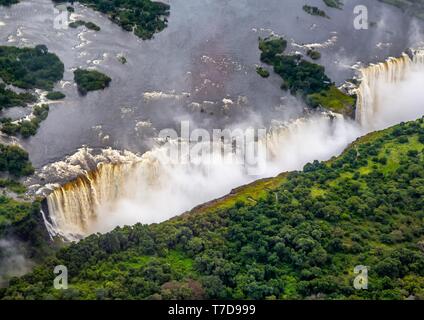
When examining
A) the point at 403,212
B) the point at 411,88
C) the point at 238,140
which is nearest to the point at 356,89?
the point at 411,88

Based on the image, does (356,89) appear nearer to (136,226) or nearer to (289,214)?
(289,214)

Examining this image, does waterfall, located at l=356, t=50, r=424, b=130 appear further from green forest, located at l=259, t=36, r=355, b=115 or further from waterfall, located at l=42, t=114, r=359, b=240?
waterfall, located at l=42, t=114, r=359, b=240

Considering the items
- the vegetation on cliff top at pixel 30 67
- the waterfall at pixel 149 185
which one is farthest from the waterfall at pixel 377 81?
the vegetation on cliff top at pixel 30 67

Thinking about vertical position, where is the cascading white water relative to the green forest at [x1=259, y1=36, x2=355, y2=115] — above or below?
below

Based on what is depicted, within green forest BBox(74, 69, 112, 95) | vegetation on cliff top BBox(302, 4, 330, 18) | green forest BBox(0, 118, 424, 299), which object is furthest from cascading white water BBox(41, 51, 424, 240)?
vegetation on cliff top BBox(302, 4, 330, 18)

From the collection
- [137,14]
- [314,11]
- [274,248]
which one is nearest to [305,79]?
[314,11]
